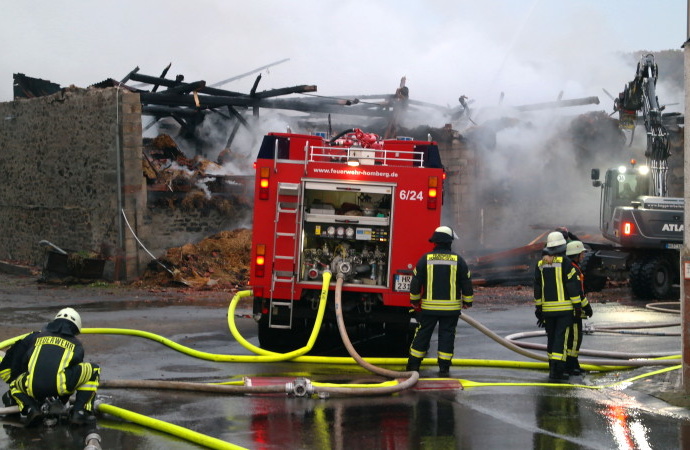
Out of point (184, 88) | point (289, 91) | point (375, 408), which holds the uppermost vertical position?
point (289, 91)

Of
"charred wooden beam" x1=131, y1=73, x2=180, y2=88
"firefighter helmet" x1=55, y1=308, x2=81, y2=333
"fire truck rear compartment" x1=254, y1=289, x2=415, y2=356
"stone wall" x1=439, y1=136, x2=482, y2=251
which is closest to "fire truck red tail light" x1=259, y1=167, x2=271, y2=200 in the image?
"fire truck rear compartment" x1=254, y1=289, x2=415, y2=356

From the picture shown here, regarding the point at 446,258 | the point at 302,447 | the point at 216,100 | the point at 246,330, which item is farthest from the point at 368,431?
the point at 216,100

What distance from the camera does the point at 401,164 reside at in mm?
10672

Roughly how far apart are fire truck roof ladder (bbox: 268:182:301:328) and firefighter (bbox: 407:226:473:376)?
5.07 feet

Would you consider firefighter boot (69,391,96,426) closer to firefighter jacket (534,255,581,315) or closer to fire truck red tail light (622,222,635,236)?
firefighter jacket (534,255,581,315)

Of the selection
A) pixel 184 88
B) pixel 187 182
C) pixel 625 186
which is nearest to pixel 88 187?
pixel 187 182

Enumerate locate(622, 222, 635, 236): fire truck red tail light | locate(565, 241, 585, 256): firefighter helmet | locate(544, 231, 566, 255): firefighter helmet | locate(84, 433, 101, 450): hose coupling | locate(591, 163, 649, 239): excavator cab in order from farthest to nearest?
1. locate(591, 163, 649, 239): excavator cab
2. locate(622, 222, 635, 236): fire truck red tail light
3. locate(565, 241, 585, 256): firefighter helmet
4. locate(544, 231, 566, 255): firefighter helmet
5. locate(84, 433, 101, 450): hose coupling

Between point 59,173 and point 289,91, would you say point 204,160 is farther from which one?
point 59,173

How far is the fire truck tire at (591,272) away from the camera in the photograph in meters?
18.8

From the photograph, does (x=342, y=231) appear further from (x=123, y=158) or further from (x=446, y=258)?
(x=123, y=158)

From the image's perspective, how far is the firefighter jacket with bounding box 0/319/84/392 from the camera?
20.0 ft

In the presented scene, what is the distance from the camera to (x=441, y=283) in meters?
8.60

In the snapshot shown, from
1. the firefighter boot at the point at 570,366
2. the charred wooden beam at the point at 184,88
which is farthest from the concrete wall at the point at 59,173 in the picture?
the firefighter boot at the point at 570,366

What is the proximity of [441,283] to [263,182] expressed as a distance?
2.37m
